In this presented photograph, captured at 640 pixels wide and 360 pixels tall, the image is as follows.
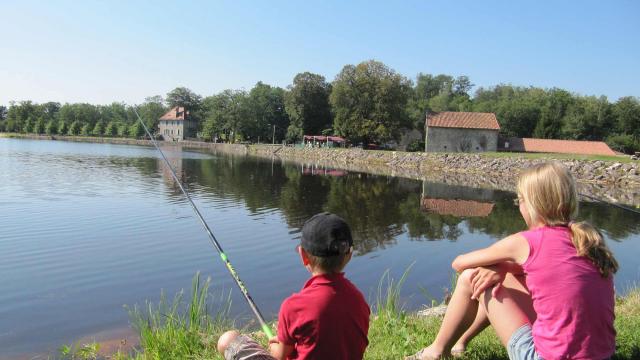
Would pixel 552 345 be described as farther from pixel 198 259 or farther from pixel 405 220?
pixel 405 220

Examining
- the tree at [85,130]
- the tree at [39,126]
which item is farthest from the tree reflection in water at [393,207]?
the tree at [39,126]

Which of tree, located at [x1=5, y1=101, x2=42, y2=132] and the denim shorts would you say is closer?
the denim shorts

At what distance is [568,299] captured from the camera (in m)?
2.24

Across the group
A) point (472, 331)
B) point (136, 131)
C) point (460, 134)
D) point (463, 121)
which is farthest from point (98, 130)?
point (472, 331)

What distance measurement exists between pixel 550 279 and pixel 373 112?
57.7 m

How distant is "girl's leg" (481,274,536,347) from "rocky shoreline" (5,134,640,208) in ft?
43.5

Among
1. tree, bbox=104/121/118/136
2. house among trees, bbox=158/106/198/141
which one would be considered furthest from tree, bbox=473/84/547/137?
tree, bbox=104/121/118/136

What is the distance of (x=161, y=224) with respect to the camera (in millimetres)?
13211

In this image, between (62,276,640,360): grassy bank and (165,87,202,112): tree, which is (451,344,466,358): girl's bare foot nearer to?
(62,276,640,360): grassy bank

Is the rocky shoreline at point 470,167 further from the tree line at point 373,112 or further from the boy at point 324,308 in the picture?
the boy at point 324,308

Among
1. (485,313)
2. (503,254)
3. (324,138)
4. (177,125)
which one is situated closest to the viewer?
(503,254)

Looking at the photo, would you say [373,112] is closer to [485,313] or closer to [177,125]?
[485,313]

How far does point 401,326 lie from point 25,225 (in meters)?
11.1

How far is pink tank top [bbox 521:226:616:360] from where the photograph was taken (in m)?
2.24
